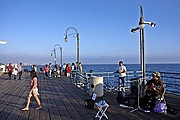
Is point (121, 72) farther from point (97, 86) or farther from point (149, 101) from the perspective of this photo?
point (149, 101)

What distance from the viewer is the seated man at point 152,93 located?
7641mm

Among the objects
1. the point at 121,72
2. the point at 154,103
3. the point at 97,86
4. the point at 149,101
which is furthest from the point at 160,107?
the point at 121,72

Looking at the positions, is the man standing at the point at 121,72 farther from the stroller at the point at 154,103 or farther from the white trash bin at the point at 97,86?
the stroller at the point at 154,103

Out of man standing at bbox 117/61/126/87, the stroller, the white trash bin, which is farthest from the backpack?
man standing at bbox 117/61/126/87

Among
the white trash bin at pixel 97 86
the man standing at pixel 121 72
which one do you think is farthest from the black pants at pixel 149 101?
the man standing at pixel 121 72

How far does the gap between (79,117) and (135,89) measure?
2.86 metres

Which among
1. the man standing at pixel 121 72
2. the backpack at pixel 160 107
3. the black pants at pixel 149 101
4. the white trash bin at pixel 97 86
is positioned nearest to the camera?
the backpack at pixel 160 107

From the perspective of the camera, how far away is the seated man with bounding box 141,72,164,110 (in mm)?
7641

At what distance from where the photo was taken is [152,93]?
7.69 metres

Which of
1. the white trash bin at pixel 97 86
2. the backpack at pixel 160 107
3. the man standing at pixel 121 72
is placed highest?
the man standing at pixel 121 72

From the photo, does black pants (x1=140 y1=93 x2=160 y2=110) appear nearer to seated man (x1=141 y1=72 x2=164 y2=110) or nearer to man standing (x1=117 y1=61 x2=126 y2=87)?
seated man (x1=141 y1=72 x2=164 y2=110)

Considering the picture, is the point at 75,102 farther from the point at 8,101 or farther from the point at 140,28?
the point at 140,28

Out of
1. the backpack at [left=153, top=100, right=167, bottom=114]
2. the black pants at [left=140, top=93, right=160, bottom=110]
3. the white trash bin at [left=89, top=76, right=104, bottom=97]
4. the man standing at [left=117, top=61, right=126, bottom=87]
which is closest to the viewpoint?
the backpack at [left=153, top=100, right=167, bottom=114]

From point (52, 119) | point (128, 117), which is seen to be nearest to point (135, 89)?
point (128, 117)
